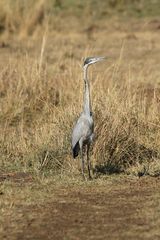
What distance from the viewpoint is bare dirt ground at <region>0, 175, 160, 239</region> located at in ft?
22.0

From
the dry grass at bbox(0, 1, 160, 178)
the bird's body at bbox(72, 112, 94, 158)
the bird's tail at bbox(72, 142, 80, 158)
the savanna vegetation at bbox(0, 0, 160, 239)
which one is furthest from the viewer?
the dry grass at bbox(0, 1, 160, 178)

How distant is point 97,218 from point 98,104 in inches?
126

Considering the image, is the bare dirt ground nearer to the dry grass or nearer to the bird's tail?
the bird's tail

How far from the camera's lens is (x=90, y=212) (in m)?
7.32

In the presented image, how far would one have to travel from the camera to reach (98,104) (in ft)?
33.3

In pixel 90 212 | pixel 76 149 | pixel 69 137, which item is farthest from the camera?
pixel 69 137

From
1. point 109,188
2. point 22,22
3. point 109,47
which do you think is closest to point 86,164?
point 109,188

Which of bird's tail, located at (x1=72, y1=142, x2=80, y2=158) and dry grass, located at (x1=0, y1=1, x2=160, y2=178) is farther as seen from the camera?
dry grass, located at (x1=0, y1=1, x2=160, y2=178)

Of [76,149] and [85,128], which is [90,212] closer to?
[85,128]

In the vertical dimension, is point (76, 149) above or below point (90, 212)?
above

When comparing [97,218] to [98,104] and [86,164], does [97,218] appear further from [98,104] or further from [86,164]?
[98,104]

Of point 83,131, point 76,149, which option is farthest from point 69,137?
point 83,131

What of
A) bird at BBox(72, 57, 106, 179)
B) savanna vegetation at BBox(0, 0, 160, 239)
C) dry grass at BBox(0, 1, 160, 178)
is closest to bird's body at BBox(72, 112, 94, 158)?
bird at BBox(72, 57, 106, 179)

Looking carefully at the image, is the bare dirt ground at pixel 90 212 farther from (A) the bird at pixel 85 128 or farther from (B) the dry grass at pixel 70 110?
(B) the dry grass at pixel 70 110
